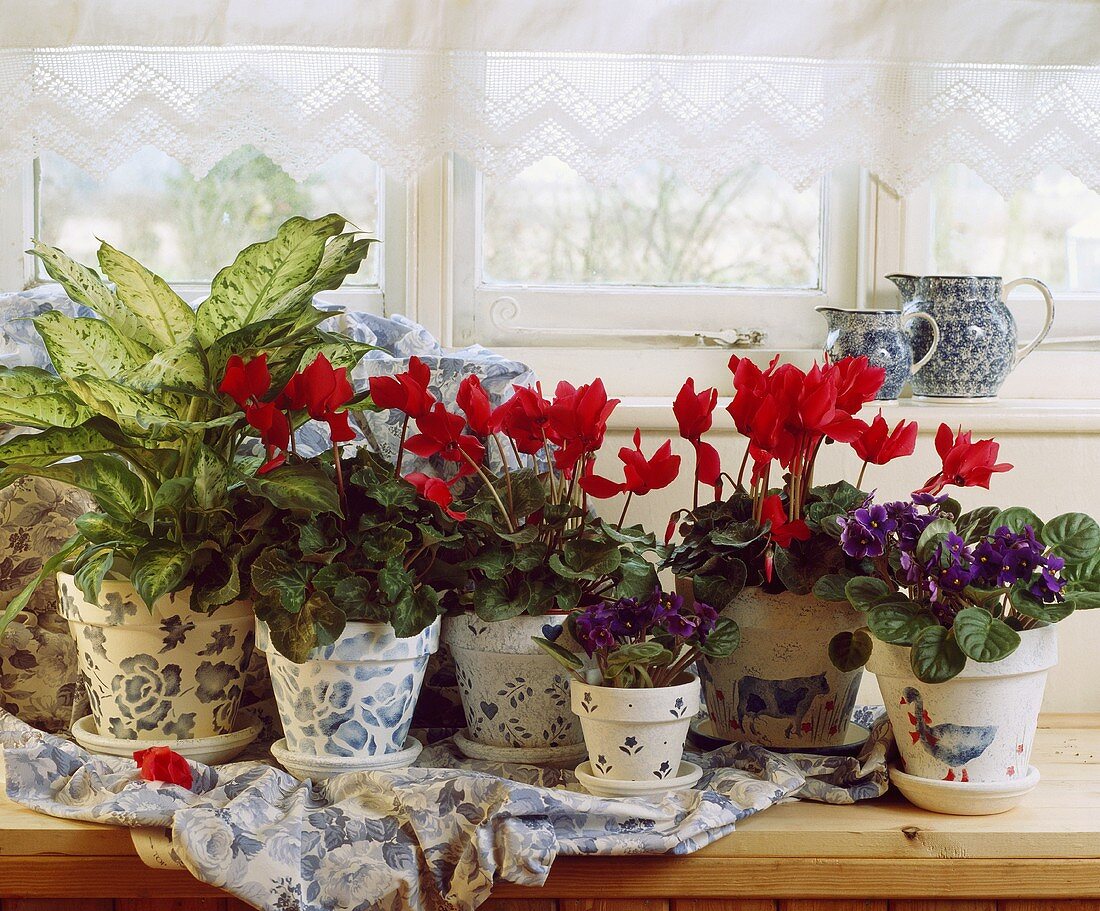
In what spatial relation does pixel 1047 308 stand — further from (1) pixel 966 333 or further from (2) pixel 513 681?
(2) pixel 513 681

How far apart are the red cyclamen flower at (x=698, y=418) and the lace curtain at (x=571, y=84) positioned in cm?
52

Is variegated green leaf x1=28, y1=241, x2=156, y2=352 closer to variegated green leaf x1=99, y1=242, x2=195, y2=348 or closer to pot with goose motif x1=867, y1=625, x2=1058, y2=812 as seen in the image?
variegated green leaf x1=99, y1=242, x2=195, y2=348

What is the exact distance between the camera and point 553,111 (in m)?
1.48

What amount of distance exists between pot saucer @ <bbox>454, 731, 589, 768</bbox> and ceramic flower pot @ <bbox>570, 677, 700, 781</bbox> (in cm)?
11

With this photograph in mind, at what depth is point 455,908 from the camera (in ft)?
2.96

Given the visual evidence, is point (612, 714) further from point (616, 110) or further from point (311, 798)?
point (616, 110)

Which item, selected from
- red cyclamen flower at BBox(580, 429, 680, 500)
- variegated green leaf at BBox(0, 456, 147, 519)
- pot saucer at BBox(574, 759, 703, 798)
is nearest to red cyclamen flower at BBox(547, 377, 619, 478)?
red cyclamen flower at BBox(580, 429, 680, 500)

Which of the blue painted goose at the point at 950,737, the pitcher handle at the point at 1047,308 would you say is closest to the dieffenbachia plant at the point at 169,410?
the blue painted goose at the point at 950,737

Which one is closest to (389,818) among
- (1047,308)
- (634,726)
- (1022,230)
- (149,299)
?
A: (634,726)

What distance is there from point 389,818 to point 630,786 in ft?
0.70

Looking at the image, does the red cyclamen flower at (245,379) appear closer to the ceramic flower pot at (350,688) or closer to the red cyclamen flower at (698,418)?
the ceramic flower pot at (350,688)

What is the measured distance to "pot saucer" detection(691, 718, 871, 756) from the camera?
1133mm

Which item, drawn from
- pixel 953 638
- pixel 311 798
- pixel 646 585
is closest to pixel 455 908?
pixel 311 798

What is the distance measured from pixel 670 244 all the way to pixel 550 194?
188mm
